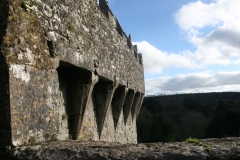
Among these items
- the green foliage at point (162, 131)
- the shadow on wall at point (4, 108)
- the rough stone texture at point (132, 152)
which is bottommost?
the green foliage at point (162, 131)

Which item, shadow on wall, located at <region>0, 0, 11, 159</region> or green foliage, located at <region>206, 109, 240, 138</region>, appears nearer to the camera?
shadow on wall, located at <region>0, 0, 11, 159</region>

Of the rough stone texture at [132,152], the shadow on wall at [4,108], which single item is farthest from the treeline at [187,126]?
the shadow on wall at [4,108]

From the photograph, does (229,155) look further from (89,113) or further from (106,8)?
(106,8)

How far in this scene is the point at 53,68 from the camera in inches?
131

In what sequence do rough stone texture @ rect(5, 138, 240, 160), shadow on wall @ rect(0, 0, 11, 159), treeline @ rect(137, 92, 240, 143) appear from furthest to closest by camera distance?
treeline @ rect(137, 92, 240, 143) → shadow on wall @ rect(0, 0, 11, 159) → rough stone texture @ rect(5, 138, 240, 160)

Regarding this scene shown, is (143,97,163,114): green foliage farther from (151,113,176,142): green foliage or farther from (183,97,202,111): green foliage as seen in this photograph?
(151,113,176,142): green foliage

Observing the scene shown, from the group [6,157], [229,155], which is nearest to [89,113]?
[6,157]

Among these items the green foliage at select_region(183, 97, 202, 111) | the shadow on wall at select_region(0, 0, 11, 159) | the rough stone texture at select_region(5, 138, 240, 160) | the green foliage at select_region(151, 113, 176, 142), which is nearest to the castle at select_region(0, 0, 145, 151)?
the shadow on wall at select_region(0, 0, 11, 159)

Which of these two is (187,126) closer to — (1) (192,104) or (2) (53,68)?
(1) (192,104)

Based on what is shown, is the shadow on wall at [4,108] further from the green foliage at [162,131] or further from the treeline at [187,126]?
the green foliage at [162,131]

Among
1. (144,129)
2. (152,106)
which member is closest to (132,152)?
(144,129)

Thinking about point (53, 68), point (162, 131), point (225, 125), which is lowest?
point (162, 131)

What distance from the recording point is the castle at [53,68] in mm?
2559

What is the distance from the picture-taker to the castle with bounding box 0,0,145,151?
2.56 metres
